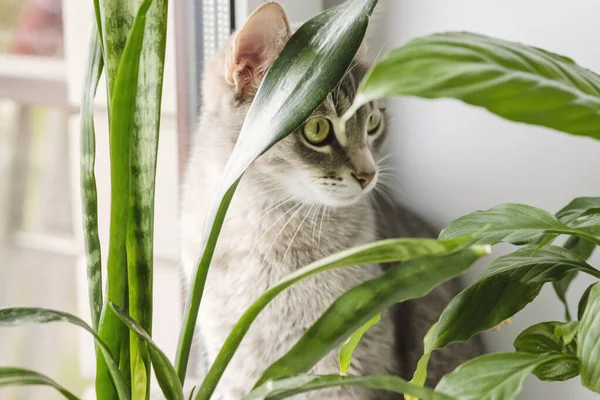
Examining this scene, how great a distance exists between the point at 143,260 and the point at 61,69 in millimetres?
587

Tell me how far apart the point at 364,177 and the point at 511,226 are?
0.33m

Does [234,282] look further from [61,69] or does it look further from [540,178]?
[540,178]

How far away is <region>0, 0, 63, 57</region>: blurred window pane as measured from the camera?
0.90 metres

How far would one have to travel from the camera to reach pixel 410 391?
385mm

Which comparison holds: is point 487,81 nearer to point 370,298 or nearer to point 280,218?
point 370,298

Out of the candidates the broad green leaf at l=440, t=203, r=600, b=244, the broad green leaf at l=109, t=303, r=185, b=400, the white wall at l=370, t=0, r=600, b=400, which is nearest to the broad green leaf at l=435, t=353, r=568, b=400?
the broad green leaf at l=440, t=203, r=600, b=244

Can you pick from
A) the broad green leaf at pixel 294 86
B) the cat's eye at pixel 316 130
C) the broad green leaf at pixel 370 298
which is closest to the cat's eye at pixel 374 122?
the cat's eye at pixel 316 130

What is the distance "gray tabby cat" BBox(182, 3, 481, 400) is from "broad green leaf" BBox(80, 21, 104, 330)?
28 centimetres

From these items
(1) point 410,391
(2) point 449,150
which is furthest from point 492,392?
(2) point 449,150

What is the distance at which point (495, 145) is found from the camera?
1.20 meters

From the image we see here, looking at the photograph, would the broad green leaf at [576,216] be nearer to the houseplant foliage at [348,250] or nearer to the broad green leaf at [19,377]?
the houseplant foliage at [348,250]

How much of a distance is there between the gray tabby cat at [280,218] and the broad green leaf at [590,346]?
44cm

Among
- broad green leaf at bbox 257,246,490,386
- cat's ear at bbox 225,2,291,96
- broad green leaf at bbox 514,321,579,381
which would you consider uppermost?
cat's ear at bbox 225,2,291,96

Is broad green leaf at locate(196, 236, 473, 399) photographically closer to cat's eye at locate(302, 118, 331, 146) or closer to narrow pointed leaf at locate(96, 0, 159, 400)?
narrow pointed leaf at locate(96, 0, 159, 400)
